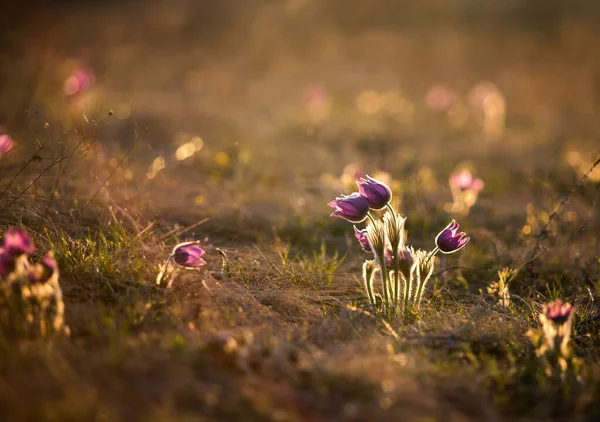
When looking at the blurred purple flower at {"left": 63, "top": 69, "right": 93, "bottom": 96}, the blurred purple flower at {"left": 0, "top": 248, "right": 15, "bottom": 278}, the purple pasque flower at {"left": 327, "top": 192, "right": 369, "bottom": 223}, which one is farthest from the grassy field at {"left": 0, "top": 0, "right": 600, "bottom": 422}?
the purple pasque flower at {"left": 327, "top": 192, "right": 369, "bottom": 223}

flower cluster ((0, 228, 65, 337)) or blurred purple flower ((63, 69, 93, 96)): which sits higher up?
flower cluster ((0, 228, 65, 337))

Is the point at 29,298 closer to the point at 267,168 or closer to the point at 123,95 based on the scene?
the point at 267,168

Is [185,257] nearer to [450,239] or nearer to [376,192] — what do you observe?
[376,192]

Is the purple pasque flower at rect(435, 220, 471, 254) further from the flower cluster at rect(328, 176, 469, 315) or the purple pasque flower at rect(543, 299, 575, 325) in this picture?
the purple pasque flower at rect(543, 299, 575, 325)

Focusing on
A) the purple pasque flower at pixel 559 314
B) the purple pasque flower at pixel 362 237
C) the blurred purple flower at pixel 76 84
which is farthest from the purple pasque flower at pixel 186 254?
the blurred purple flower at pixel 76 84

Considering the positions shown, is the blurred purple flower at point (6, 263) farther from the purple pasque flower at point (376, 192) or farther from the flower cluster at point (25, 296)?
the purple pasque flower at point (376, 192)
